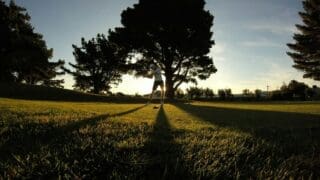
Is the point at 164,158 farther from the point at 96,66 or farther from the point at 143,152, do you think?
the point at 96,66

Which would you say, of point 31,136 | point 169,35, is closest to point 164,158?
point 31,136

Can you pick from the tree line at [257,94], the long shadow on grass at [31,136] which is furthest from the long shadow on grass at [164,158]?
the tree line at [257,94]

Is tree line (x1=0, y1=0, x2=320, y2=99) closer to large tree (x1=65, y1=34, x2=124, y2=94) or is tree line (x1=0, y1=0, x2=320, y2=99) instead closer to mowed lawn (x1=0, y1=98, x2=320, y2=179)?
large tree (x1=65, y1=34, x2=124, y2=94)

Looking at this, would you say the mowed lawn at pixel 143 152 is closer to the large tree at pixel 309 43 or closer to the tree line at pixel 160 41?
the tree line at pixel 160 41

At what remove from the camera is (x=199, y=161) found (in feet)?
13.7

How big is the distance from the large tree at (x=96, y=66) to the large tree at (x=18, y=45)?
8.81 metres

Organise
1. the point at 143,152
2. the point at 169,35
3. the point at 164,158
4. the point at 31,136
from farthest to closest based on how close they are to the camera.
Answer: the point at 169,35
the point at 31,136
the point at 143,152
the point at 164,158

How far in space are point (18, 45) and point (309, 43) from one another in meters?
38.4

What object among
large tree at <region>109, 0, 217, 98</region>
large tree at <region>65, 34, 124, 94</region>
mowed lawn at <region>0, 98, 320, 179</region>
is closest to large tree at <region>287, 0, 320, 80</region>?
large tree at <region>109, 0, 217, 98</region>

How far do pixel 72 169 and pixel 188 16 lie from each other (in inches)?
1341

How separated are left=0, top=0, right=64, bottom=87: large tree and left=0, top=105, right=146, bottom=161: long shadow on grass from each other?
35.8m

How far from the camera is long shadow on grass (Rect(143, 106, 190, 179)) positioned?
377cm

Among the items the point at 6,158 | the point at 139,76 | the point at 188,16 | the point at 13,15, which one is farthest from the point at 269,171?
the point at 13,15

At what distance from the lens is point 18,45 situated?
40.0 metres
